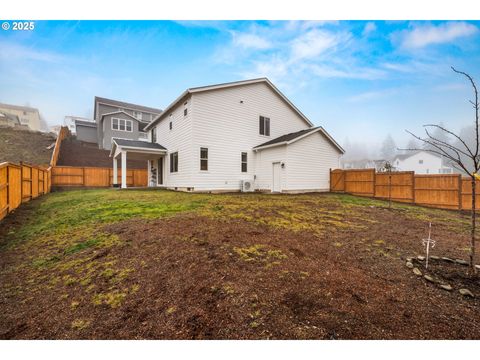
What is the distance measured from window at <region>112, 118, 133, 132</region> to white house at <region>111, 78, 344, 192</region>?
55.9 feet

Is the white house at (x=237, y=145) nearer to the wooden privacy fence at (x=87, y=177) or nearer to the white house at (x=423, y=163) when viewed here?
the wooden privacy fence at (x=87, y=177)

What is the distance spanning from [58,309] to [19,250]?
291 cm

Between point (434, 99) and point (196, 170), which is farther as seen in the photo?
point (196, 170)

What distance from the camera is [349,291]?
2523 millimetres

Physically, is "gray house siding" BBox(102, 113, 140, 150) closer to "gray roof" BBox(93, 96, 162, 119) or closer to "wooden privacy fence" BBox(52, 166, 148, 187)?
"gray roof" BBox(93, 96, 162, 119)

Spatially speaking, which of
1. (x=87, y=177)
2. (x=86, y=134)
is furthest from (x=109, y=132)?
(x=87, y=177)

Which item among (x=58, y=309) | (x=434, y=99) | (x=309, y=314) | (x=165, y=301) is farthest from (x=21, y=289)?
(x=434, y=99)

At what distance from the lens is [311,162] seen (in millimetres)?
13977

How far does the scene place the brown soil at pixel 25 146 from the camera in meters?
21.1

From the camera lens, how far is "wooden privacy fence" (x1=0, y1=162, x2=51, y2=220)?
5871 mm

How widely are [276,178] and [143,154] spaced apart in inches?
386

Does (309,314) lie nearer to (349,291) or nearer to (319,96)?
(349,291)

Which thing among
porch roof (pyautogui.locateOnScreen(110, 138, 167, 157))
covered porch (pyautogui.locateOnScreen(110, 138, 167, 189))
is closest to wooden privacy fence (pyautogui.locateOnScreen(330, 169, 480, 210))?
porch roof (pyautogui.locateOnScreen(110, 138, 167, 157))

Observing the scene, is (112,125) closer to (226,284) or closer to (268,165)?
(268,165)
